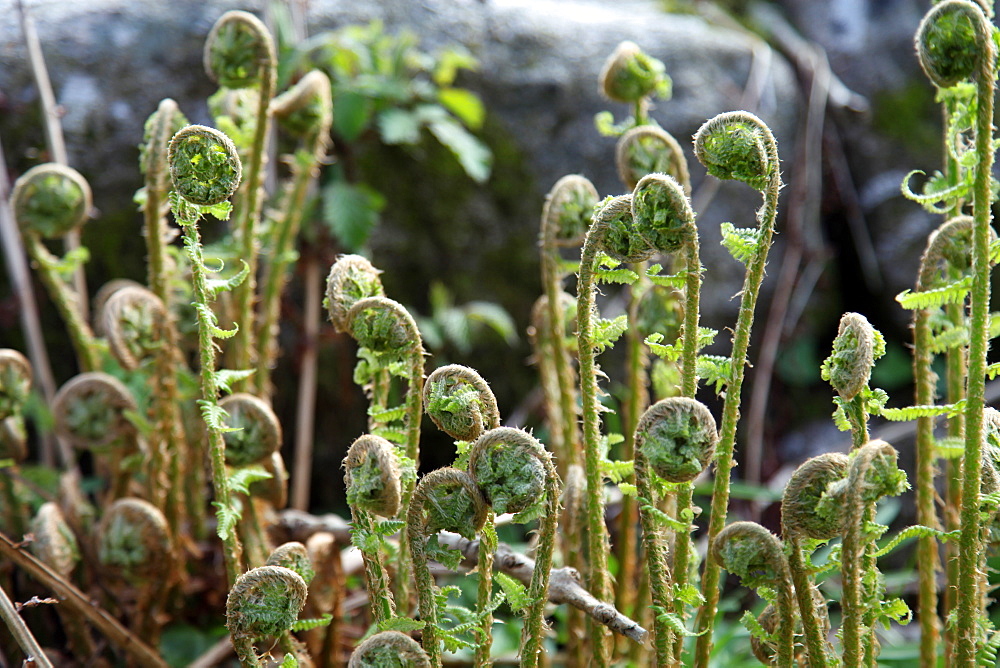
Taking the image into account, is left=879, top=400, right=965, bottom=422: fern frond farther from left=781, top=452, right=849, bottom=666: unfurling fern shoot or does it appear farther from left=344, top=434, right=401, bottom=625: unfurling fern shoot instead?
left=344, top=434, right=401, bottom=625: unfurling fern shoot

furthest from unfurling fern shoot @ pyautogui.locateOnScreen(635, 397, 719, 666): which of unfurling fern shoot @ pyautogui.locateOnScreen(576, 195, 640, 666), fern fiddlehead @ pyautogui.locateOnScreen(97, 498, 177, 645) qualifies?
fern fiddlehead @ pyautogui.locateOnScreen(97, 498, 177, 645)

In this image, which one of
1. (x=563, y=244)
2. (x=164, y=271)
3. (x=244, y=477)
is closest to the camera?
(x=244, y=477)

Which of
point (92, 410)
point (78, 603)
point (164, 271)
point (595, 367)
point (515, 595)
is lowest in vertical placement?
point (78, 603)

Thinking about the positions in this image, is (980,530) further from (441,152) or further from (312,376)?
(441,152)

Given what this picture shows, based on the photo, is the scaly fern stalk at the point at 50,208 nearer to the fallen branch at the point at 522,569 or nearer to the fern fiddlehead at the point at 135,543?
the fern fiddlehead at the point at 135,543

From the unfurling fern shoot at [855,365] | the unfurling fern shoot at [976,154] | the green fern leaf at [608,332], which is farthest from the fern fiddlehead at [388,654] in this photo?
the unfurling fern shoot at [976,154]

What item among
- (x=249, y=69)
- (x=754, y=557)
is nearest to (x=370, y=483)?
Result: (x=754, y=557)

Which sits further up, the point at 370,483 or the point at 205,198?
the point at 205,198

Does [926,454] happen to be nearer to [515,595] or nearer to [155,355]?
[515,595]
